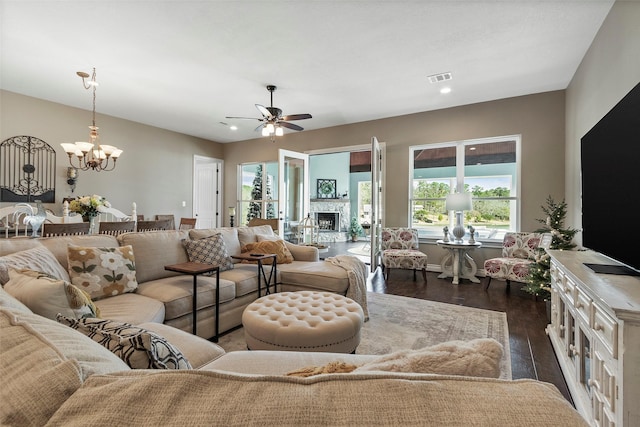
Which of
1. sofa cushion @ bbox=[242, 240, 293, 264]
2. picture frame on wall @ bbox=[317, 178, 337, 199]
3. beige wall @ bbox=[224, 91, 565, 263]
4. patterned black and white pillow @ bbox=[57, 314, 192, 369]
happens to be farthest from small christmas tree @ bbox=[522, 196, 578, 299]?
picture frame on wall @ bbox=[317, 178, 337, 199]

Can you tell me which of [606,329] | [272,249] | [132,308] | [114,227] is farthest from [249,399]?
[114,227]

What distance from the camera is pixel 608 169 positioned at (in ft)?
6.05

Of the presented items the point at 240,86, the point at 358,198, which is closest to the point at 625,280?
the point at 240,86

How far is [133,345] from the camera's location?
0.80 m

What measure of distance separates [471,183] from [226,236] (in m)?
4.10

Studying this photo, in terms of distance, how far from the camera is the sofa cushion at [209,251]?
9.30ft

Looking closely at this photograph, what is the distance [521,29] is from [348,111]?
2.81 meters

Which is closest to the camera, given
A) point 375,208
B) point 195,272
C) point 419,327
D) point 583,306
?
point 583,306

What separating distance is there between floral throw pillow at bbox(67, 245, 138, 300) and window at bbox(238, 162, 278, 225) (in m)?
4.43

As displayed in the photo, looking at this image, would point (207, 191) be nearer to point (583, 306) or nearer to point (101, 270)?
point (101, 270)

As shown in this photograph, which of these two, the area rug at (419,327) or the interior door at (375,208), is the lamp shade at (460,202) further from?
the area rug at (419,327)

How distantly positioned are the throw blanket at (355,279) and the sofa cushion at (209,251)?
1.17 meters

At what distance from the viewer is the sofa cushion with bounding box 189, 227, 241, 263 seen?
10.1 feet

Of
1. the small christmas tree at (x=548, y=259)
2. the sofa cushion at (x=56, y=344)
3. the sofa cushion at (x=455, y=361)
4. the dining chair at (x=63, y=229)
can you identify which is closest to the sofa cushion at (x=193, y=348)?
the sofa cushion at (x=56, y=344)
